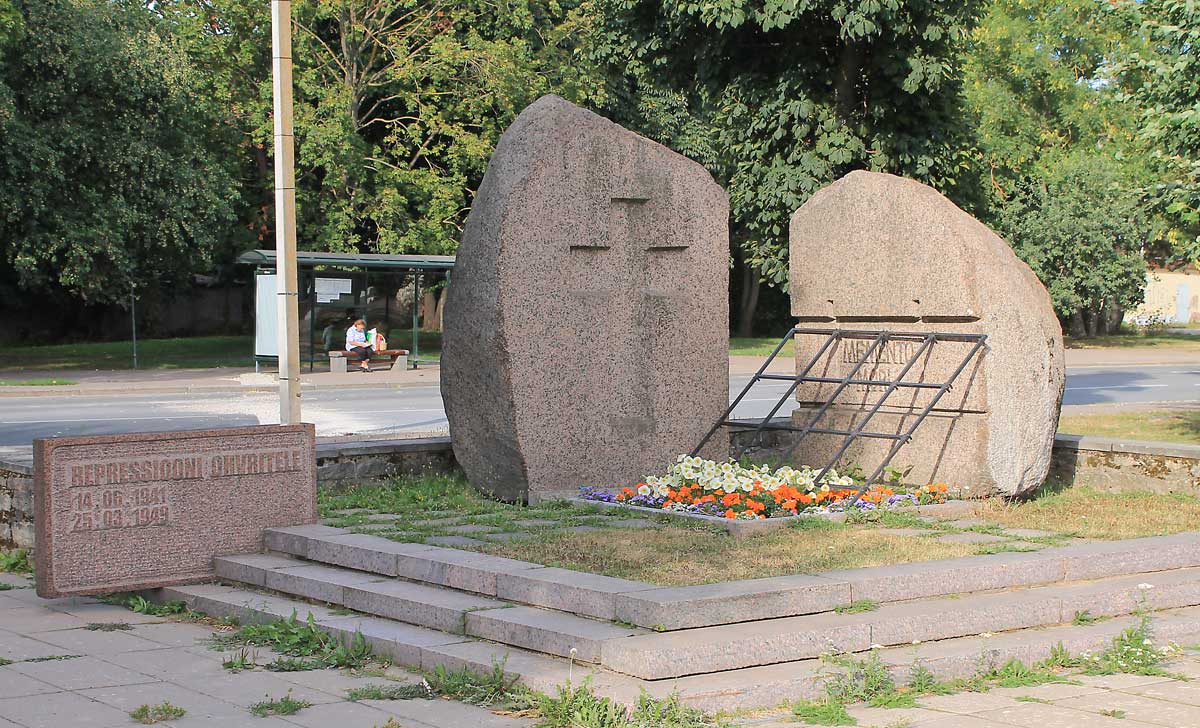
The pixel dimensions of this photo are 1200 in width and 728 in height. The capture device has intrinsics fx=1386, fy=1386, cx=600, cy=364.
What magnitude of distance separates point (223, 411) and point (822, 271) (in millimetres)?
11676

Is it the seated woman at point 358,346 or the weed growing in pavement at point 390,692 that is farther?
the seated woman at point 358,346

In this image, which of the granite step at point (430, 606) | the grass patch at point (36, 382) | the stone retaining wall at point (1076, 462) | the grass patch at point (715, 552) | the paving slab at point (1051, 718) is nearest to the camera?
the paving slab at point (1051, 718)

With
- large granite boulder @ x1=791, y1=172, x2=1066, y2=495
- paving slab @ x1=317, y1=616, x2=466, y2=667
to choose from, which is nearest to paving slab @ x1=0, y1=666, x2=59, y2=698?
paving slab @ x1=317, y1=616, x2=466, y2=667

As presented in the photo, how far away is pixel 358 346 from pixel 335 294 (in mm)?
1239

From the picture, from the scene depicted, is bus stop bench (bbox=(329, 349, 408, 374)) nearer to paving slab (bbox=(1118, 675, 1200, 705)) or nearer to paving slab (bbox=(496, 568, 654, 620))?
paving slab (bbox=(496, 568, 654, 620))

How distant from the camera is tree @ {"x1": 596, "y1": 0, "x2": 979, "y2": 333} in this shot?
20.8 meters

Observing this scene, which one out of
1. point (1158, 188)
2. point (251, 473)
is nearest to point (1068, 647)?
point (251, 473)

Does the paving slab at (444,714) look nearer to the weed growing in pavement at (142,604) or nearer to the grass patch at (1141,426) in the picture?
the weed growing in pavement at (142,604)

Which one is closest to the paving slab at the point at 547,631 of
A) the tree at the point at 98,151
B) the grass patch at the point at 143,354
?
the tree at the point at 98,151

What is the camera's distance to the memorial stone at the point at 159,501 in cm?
822

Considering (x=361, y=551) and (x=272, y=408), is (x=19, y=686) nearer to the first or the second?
(x=361, y=551)

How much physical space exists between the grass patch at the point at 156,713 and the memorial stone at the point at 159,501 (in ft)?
8.72

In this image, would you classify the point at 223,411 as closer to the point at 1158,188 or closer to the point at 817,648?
the point at 1158,188

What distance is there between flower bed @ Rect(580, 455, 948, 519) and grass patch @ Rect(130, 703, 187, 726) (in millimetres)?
4486
